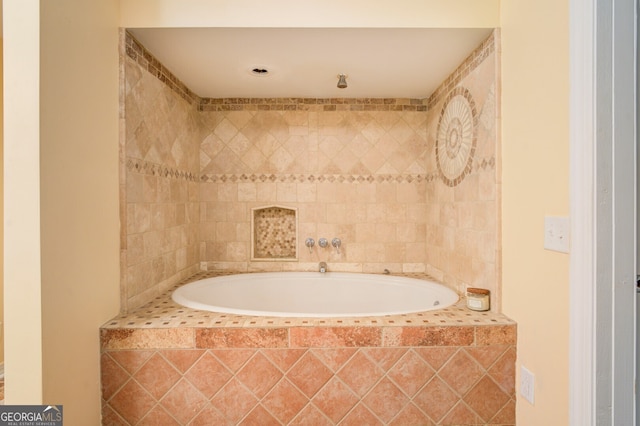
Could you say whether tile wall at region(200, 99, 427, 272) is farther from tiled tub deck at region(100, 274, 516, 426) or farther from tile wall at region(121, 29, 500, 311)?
tiled tub deck at region(100, 274, 516, 426)

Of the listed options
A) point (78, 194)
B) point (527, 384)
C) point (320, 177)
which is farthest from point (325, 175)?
point (527, 384)

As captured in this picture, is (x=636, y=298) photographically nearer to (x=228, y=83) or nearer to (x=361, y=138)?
(x=361, y=138)

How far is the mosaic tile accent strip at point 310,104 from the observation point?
2.79 m

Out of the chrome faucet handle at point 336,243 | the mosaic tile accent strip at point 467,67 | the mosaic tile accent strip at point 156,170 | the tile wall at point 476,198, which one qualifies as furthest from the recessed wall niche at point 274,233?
the mosaic tile accent strip at point 467,67

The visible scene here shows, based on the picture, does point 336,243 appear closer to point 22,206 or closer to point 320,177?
point 320,177

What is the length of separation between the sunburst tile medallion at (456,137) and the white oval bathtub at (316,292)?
2.49 feet

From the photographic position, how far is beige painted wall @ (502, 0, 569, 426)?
131 centimetres

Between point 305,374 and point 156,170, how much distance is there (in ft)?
4.64

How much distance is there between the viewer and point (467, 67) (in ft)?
6.72

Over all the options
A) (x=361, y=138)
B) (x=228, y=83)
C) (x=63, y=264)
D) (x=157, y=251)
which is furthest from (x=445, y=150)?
(x=63, y=264)

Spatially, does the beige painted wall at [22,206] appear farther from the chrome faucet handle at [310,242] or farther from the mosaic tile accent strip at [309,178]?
the chrome faucet handle at [310,242]

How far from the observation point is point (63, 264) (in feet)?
4.45

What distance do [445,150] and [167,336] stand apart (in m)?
1.98

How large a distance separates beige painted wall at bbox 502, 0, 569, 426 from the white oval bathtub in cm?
79
